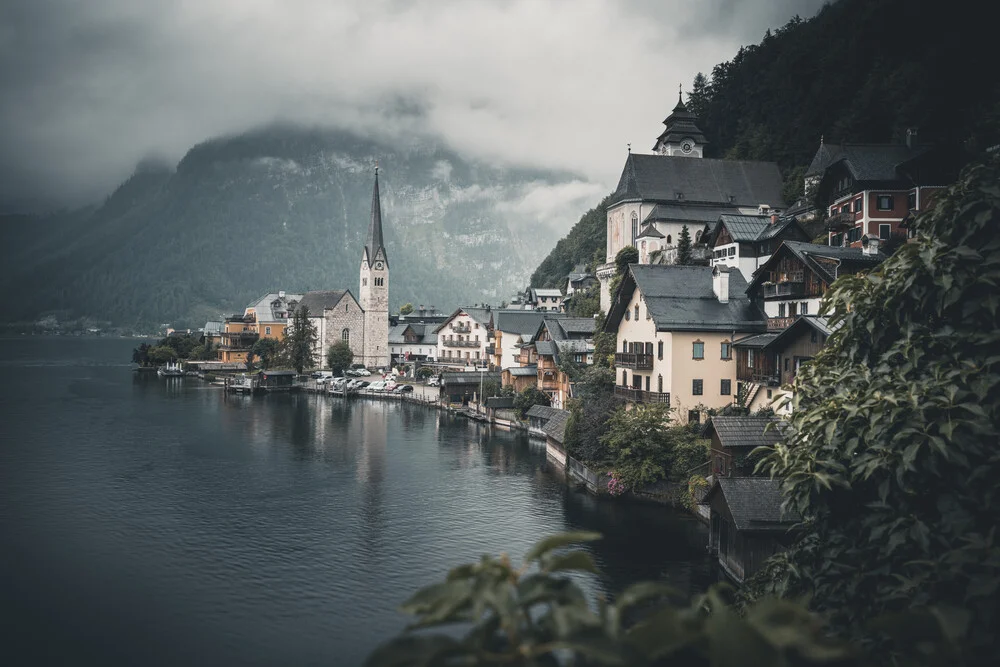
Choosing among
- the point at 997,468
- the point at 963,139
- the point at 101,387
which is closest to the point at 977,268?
the point at 997,468

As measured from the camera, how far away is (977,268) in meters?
9.25

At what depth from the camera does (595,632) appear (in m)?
4.23

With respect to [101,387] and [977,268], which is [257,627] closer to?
[977,268]

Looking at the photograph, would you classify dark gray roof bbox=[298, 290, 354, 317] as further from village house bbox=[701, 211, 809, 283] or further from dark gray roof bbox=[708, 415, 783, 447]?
dark gray roof bbox=[708, 415, 783, 447]

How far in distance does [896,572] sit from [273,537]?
26706mm

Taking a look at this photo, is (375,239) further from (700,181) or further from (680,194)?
(700,181)

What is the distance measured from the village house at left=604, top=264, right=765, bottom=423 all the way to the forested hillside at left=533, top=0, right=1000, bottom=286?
69.3ft

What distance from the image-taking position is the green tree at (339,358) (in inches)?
4419

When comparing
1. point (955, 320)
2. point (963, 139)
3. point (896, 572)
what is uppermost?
point (963, 139)

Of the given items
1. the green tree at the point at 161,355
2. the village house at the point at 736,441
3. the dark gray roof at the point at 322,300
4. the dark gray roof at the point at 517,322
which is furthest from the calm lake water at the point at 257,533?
the green tree at the point at 161,355

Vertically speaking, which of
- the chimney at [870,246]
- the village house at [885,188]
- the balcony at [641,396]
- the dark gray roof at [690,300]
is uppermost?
the village house at [885,188]

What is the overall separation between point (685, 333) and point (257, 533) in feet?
81.6

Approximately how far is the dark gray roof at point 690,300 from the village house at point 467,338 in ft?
175

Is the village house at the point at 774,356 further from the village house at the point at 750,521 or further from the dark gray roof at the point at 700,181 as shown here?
the dark gray roof at the point at 700,181
